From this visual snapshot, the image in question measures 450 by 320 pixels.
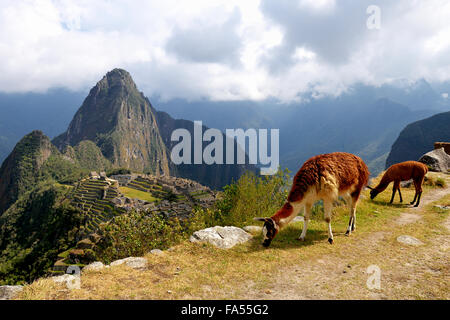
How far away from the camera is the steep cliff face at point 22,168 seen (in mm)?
157250

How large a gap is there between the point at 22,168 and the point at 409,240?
204989 millimetres

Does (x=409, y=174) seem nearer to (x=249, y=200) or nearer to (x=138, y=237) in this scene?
(x=249, y=200)

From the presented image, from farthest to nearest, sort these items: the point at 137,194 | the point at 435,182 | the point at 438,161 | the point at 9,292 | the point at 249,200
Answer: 1. the point at 137,194
2. the point at 438,161
3. the point at 435,182
4. the point at 249,200
5. the point at 9,292

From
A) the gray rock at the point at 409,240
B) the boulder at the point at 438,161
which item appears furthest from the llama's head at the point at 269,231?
the boulder at the point at 438,161

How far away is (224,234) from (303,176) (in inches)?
124

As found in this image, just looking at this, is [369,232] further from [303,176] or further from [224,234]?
[224,234]

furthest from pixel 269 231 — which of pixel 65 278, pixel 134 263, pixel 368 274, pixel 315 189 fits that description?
pixel 65 278

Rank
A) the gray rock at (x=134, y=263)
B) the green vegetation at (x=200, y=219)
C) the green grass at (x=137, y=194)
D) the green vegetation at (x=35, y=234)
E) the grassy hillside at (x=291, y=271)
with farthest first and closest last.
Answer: the green grass at (x=137, y=194) → the green vegetation at (x=35, y=234) → the green vegetation at (x=200, y=219) → the gray rock at (x=134, y=263) → the grassy hillside at (x=291, y=271)

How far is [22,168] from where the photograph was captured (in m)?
160

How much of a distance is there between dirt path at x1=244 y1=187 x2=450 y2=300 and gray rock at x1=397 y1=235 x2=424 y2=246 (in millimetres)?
174

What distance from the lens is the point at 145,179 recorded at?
13125 cm

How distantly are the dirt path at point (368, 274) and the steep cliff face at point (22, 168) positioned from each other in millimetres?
197498

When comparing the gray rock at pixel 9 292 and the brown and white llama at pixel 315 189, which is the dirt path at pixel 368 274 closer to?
the brown and white llama at pixel 315 189
